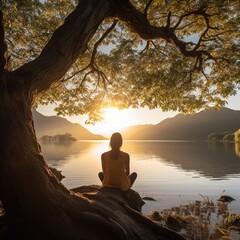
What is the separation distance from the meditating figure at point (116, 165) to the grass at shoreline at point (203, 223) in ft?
10.2

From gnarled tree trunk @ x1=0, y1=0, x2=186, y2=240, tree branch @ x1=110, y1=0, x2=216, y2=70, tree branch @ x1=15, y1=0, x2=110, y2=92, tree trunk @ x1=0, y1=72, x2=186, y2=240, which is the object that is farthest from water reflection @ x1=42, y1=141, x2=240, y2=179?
tree trunk @ x1=0, y1=72, x2=186, y2=240

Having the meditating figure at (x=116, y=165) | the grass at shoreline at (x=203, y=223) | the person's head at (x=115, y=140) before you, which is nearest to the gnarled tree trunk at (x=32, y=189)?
A: the meditating figure at (x=116, y=165)

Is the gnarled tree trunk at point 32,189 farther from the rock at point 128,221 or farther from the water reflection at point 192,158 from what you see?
the water reflection at point 192,158

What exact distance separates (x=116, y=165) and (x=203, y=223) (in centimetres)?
557

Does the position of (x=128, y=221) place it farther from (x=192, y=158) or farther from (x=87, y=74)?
(x=192, y=158)

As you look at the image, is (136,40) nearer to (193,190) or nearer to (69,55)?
(69,55)

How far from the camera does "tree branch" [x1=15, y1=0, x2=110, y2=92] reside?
22.9ft

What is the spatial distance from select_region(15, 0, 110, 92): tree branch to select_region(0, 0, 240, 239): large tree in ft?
0.09

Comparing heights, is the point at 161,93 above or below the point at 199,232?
above

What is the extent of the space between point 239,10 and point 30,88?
1190 centimetres

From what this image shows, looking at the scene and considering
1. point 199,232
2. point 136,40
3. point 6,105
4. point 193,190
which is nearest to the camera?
point 6,105

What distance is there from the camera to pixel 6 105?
5.78m

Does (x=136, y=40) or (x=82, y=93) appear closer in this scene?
(x=136, y=40)

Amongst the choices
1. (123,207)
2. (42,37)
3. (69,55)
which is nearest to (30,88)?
(69,55)
